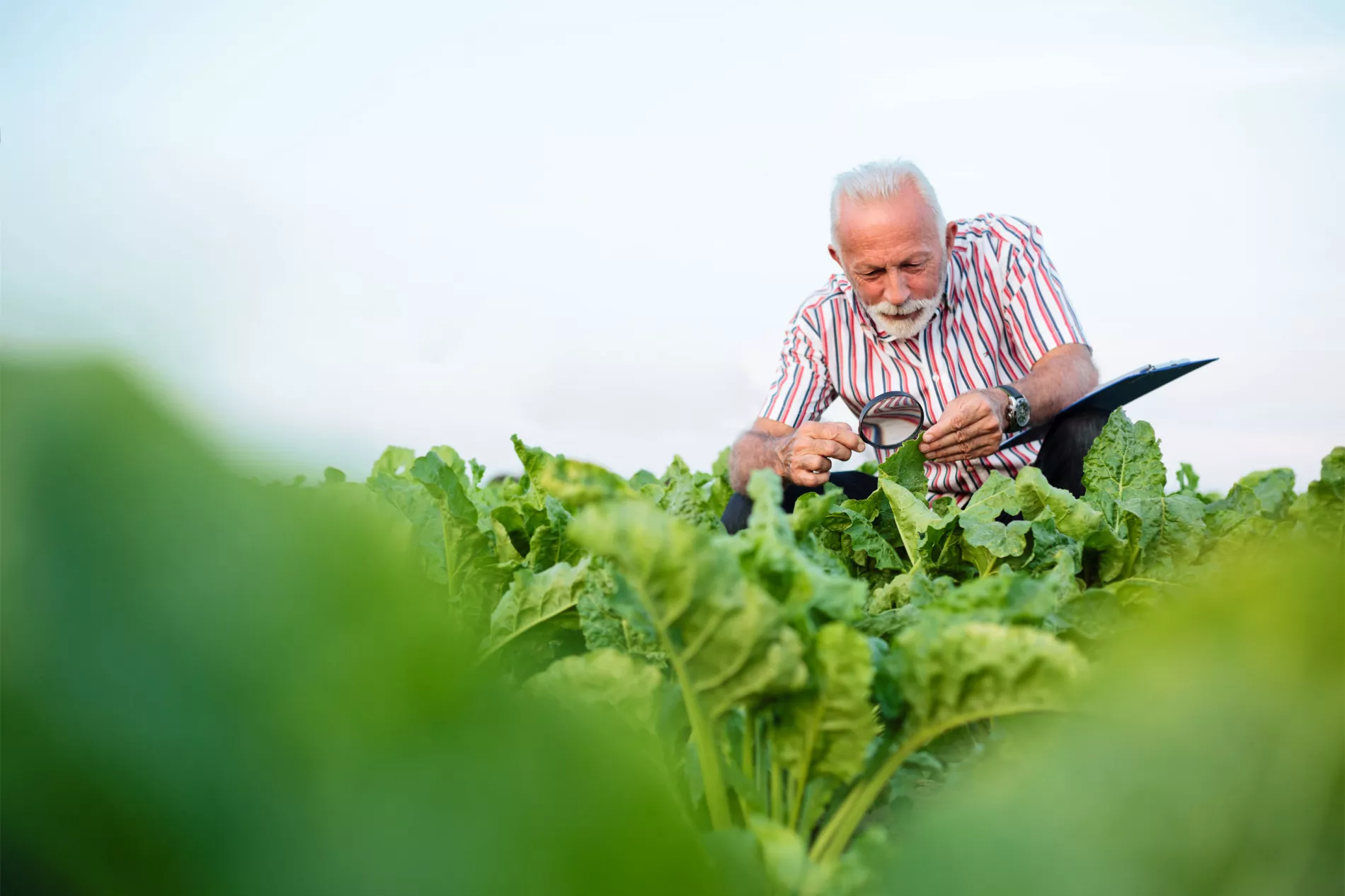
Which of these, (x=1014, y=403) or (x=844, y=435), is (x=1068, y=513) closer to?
(x=844, y=435)

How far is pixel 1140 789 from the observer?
1.54ft

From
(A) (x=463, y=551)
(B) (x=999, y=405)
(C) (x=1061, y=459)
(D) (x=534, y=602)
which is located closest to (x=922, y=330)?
(B) (x=999, y=405)

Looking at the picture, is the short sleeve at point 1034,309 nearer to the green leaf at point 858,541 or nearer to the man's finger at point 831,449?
the man's finger at point 831,449

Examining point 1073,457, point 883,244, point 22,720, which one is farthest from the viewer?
point 883,244

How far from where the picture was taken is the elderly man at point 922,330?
5340 mm

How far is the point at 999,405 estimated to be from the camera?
180 inches

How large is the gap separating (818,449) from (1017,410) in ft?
3.57

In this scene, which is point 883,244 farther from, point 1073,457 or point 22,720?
point 22,720

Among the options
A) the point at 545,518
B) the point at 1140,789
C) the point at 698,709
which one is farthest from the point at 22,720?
the point at 545,518

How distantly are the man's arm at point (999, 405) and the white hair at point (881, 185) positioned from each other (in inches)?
36.4

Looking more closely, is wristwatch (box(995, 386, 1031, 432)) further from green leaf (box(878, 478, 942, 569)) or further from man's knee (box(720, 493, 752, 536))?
green leaf (box(878, 478, 942, 569))

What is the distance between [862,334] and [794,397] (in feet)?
1.67

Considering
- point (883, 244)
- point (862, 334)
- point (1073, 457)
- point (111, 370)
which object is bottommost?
point (1073, 457)

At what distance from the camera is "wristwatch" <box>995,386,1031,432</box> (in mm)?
4727
